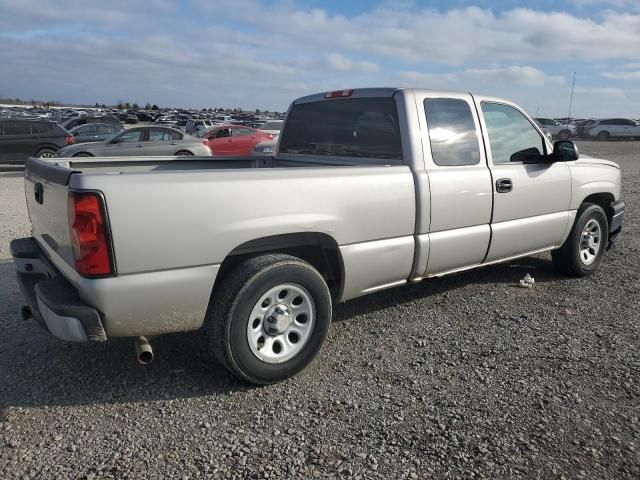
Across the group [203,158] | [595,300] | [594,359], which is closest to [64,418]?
[203,158]

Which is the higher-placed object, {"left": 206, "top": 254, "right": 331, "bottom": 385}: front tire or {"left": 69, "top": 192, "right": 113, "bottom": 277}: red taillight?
{"left": 69, "top": 192, "right": 113, "bottom": 277}: red taillight

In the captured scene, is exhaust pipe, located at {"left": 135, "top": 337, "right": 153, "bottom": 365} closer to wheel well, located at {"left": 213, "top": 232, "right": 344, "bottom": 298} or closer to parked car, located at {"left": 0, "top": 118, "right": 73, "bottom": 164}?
wheel well, located at {"left": 213, "top": 232, "right": 344, "bottom": 298}

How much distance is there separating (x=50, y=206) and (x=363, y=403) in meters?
2.25

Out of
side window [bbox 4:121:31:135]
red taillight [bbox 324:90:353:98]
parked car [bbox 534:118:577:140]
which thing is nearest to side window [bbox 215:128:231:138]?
side window [bbox 4:121:31:135]

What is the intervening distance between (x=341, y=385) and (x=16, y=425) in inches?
74.8

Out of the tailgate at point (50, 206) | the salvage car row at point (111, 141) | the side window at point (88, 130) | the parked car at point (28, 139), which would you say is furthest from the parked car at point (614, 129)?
the tailgate at point (50, 206)

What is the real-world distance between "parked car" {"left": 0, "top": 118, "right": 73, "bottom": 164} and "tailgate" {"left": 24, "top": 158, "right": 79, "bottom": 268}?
14116 mm

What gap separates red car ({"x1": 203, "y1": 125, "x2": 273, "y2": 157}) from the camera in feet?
61.6

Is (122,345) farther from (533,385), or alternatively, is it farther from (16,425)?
(533,385)

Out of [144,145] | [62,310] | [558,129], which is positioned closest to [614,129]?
[558,129]

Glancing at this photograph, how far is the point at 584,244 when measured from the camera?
586cm

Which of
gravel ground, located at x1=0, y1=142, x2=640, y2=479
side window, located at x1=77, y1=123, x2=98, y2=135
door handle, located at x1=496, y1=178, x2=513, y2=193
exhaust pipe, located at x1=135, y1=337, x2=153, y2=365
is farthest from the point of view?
side window, located at x1=77, y1=123, x2=98, y2=135

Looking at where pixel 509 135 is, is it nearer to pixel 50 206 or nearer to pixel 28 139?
pixel 50 206

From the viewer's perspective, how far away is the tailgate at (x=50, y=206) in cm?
300
